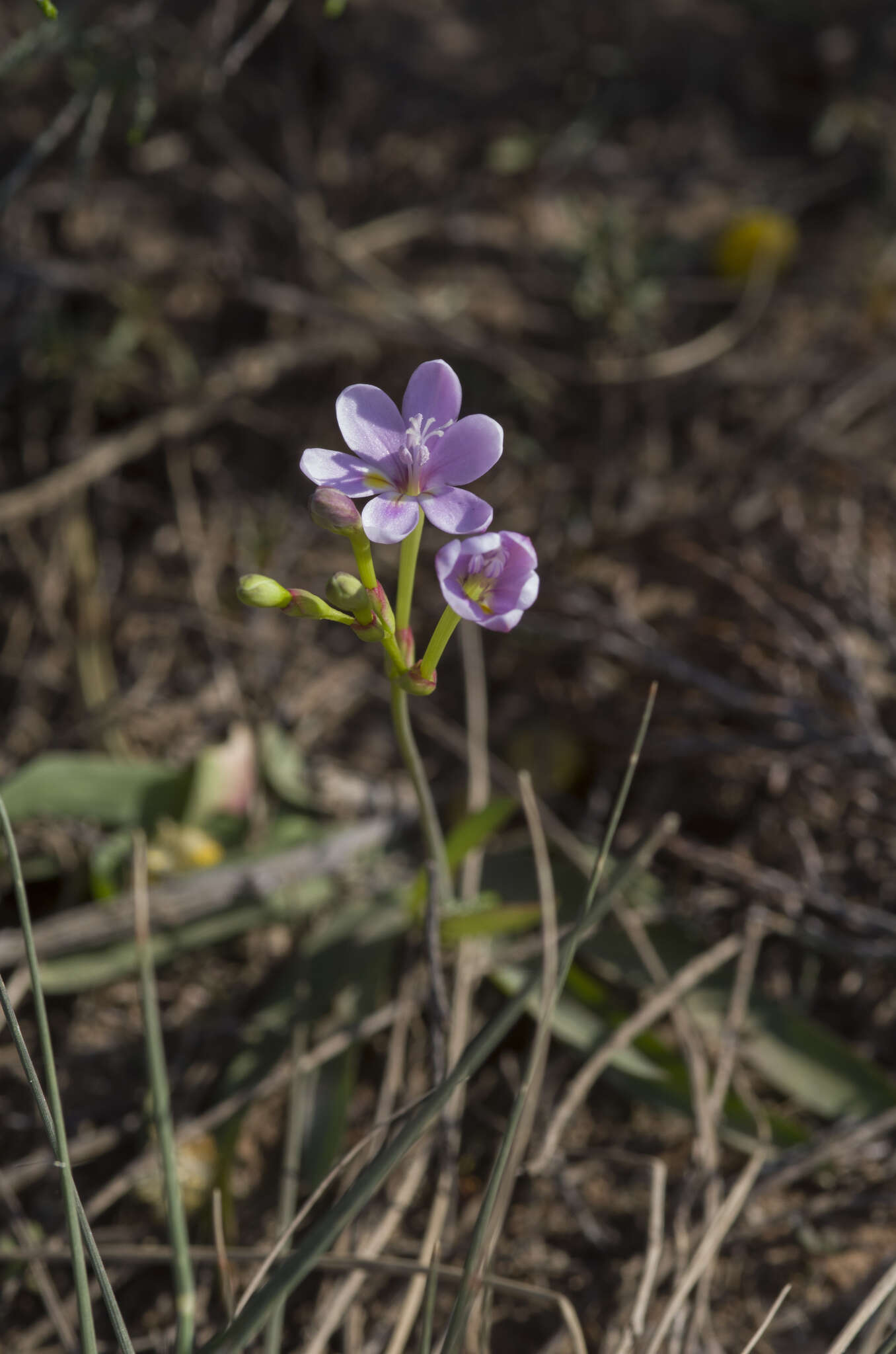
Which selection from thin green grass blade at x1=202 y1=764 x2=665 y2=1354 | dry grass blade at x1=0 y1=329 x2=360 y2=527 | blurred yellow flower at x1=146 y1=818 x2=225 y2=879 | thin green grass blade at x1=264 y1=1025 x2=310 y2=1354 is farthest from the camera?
dry grass blade at x1=0 y1=329 x2=360 y2=527

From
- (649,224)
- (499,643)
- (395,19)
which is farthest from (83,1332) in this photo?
(395,19)

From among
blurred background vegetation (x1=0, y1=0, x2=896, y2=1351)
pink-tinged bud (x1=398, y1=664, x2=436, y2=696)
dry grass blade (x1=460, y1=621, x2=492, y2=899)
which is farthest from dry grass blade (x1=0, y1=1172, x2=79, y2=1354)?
pink-tinged bud (x1=398, y1=664, x2=436, y2=696)

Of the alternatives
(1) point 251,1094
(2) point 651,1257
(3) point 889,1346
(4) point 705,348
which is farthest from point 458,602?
(4) point 705,348

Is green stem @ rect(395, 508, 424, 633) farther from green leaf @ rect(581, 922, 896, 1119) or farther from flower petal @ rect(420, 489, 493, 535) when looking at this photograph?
green leaf @ rect(581, 922, 896, 1119)

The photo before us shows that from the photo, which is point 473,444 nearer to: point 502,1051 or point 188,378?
point 502,1051

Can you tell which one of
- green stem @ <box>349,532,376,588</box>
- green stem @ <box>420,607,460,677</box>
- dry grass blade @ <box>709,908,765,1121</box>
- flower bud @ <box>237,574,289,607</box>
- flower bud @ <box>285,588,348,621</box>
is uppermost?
flower bud @ <box>237,574,289,607</box>

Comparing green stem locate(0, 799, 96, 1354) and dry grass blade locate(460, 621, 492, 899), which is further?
Result: dry grass blade locate(460, 621, 492, 899)

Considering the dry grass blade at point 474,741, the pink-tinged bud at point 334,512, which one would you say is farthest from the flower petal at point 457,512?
the dry grass blade at point 474,741

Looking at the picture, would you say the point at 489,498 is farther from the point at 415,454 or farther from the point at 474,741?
the point at 415,454
